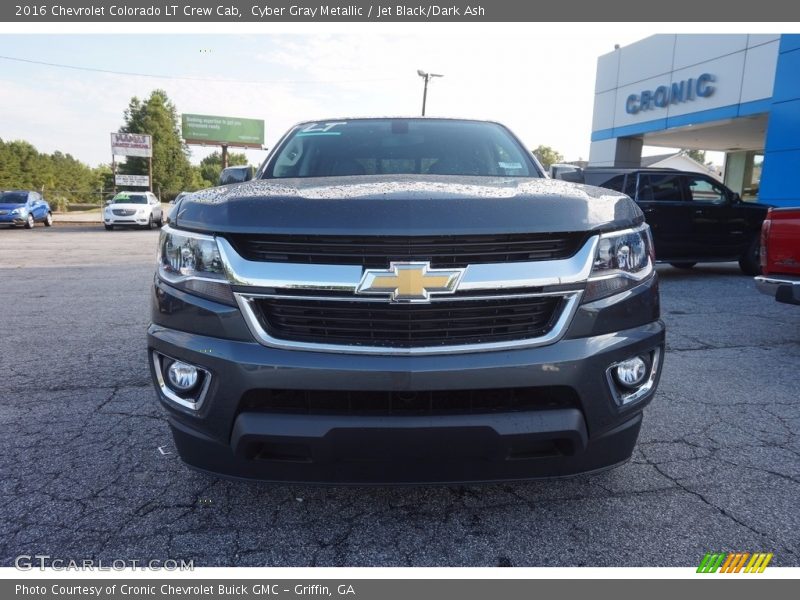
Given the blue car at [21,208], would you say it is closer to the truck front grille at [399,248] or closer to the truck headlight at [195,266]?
the truck headlight at [195,266]

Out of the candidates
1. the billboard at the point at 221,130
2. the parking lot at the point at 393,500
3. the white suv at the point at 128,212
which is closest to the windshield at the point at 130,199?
the white suv at the point at 128,212

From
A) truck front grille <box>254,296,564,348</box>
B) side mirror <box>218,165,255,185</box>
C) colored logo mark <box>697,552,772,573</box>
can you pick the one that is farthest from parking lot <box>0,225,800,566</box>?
side mirror <box>218,165,255,185</box>

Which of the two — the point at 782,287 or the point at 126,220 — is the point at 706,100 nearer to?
the point at 782,287

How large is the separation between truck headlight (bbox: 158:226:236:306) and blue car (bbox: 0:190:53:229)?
2568 cm

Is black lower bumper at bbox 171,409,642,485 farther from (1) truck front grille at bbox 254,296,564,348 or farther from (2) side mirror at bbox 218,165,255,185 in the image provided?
(2) side mirror at bbox 218,165,255,185

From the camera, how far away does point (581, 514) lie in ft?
7.27

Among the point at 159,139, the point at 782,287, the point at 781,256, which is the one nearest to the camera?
the point at 782,287

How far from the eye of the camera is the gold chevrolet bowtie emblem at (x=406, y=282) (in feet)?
5.82

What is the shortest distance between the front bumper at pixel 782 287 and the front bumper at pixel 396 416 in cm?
351

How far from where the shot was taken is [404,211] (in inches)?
71.1

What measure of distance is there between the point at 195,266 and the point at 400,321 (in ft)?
2.56

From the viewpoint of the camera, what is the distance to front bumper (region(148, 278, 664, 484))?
1745mm

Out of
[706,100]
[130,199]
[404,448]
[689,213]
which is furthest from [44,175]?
[404,448]

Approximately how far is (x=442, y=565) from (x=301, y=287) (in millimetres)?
1122
